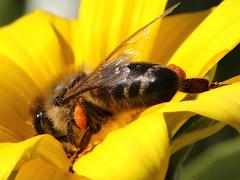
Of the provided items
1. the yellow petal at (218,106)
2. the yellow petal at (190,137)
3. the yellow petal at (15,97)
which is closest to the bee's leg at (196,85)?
the yellow petal at (190,137)

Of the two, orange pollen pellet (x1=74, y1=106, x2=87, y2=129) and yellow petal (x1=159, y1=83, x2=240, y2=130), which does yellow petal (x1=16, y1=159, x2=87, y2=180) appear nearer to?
orange pollen pellet (x1=74, y1=106, x2=87, y2=129)

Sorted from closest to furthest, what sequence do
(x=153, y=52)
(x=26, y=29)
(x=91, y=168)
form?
(x=91, y=168), (x=153, y=52), (x=26, y=29)

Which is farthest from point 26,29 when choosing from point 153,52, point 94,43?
point 153,52

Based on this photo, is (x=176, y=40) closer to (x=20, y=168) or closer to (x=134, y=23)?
(x=134, y=23)

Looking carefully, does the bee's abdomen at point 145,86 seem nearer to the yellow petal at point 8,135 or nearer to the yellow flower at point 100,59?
the yellow flower at point 100,59

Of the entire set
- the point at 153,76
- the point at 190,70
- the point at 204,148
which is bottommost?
the point at 204,148

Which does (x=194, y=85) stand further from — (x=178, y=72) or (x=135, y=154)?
(x=135, y=154)

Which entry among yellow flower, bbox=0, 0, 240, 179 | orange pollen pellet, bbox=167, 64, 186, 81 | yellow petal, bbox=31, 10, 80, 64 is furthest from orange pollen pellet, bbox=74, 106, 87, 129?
yellow petal, bbox=31, 10, 80, 64
